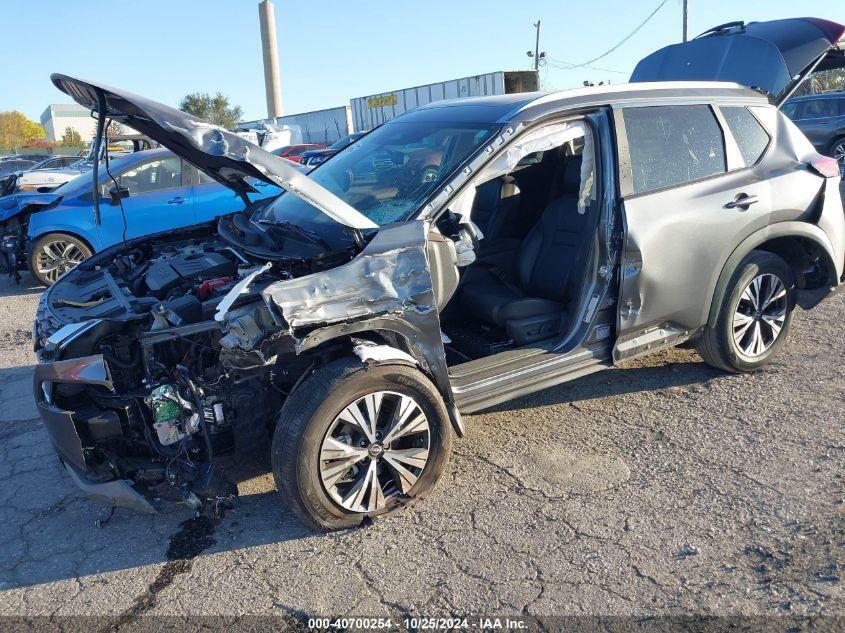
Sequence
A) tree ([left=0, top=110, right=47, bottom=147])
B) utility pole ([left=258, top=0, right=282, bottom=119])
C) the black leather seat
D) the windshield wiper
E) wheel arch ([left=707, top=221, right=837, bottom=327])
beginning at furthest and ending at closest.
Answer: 1. tree ([left=0, top=110, right=47, bottom=147])
2. utility pole ([left=258, top=0, right=282, bottom=119])
3. wheel arch ([left=707, top=221, right=837, bottom=327])
4. the black leather seat
5. the windshield wiper

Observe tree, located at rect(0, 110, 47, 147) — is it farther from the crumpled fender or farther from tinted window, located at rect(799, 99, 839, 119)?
the crumpled fender

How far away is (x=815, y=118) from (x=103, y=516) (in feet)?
52.6

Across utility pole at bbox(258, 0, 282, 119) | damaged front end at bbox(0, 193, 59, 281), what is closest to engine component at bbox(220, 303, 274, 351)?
damaged front end at bbox(0, 193, 59, 281)

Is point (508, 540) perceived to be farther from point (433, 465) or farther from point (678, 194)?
point (678, 194)

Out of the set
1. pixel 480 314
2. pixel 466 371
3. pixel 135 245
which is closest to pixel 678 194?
pixel 480 314

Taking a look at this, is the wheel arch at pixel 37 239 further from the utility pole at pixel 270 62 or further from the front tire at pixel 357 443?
the utility pole at pixel 270 62

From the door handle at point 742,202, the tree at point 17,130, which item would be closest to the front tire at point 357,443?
the door handle at point 742,202

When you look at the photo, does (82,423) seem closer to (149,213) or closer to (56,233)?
(149,213)

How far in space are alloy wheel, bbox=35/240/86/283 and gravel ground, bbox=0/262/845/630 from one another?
4.56m

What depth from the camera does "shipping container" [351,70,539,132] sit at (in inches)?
953

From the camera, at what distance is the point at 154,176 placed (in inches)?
320

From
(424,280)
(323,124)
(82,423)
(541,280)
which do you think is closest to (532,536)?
(424,280)

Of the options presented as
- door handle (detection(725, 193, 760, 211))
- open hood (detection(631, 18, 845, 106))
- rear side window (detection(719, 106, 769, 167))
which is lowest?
door handle (detection(725, 193, 760, 211))

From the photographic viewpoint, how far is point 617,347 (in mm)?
3920
